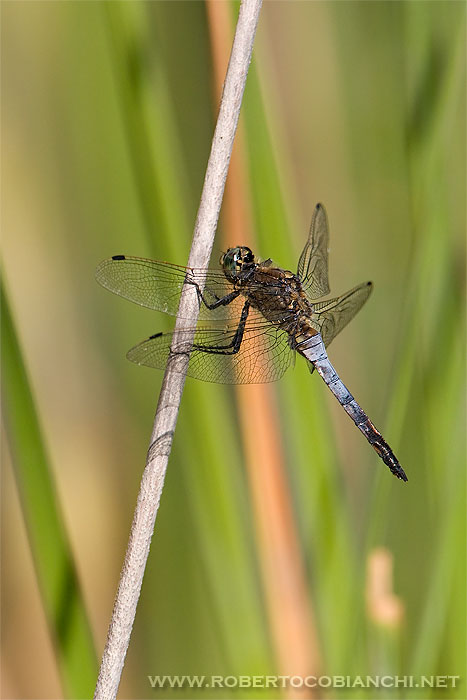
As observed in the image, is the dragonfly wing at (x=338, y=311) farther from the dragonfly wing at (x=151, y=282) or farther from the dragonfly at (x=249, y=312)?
the dragonfly wing at (x=151, y=282)

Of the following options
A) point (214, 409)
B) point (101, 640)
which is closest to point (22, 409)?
point (214, 409)

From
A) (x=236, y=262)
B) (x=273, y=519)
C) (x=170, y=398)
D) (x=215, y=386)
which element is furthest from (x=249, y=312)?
(x=170, y=398)

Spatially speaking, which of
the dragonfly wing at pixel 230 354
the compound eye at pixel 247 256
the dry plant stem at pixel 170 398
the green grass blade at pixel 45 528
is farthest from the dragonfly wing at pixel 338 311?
the green grass blade at pixel 45 528

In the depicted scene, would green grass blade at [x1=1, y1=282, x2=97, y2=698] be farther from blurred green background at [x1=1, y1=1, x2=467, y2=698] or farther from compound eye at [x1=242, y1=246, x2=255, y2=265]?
compound eye at [x1=242, y1=246, x2=255, y2=265]

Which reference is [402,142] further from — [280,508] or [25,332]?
[25,332]

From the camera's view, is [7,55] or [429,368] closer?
[429,368]

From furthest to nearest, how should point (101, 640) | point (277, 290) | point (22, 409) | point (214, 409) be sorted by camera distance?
point (101, 640) → point (277, 290) → point (214, 409) → point (22, 409)
